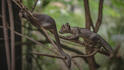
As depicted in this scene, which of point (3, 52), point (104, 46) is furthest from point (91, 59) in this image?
point (3, 52)

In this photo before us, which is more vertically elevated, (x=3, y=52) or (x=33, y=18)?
(x=33, y=18)

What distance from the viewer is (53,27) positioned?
2.15 ft

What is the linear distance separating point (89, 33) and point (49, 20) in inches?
8.7

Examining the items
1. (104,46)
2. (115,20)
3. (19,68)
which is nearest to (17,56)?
(19,68)

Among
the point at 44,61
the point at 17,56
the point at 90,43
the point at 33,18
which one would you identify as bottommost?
the point at 44,61

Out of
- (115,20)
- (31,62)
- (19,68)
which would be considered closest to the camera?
(19,68)

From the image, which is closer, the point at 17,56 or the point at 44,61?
the point at 17,56

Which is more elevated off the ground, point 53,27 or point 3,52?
point 53,27

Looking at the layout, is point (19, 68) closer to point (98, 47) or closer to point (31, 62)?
point (31, 62)

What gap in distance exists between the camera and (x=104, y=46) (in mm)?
748

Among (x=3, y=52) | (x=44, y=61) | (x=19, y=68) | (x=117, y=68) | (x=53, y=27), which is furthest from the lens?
(x=44, y=61)

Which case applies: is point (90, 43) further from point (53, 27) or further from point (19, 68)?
point (19, 68)

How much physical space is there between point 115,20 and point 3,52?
12.4ft

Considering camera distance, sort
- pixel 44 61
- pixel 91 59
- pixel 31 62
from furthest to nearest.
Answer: pixel 44 61, pixel 31 62, pixel 91 59
